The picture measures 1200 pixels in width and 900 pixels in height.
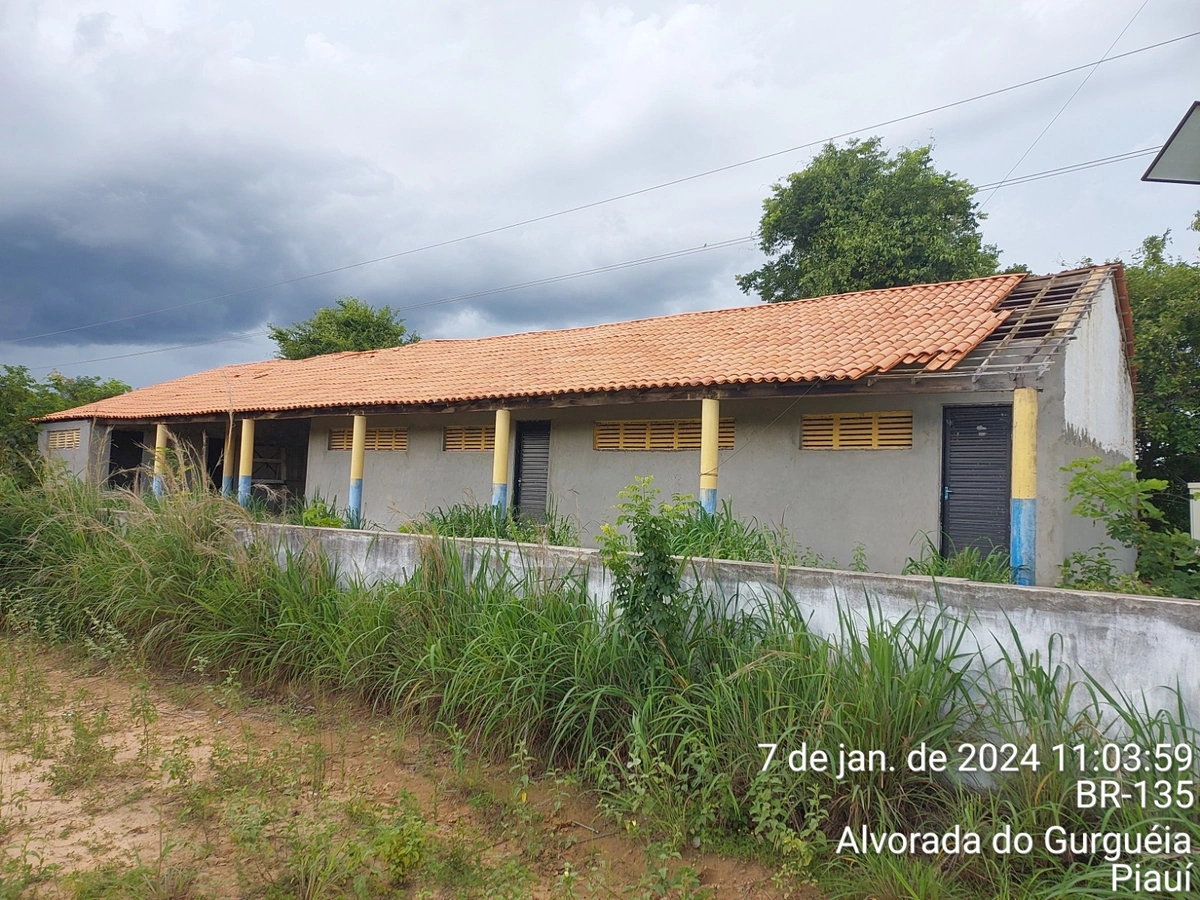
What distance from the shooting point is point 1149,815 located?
117 inches

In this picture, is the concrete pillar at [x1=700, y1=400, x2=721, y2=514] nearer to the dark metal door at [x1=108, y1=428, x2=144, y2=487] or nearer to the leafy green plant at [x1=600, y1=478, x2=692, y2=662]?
the leafy green plant at [x1=600, y1=478, x2=692, y2=662]

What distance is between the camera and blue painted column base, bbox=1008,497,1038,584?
6156mm

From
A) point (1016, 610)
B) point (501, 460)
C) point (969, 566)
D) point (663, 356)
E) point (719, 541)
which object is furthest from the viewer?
point (663, 356)

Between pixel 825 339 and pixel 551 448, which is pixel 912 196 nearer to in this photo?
pixel 825 339

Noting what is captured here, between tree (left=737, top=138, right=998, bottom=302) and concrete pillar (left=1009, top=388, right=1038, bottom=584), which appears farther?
tree (left=737, top=138, right=998, bottom=302)

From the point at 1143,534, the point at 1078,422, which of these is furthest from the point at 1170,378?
the point at 1143,534

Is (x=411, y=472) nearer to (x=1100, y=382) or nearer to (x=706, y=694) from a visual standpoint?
(x=706, y=694)

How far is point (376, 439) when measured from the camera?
1312cm

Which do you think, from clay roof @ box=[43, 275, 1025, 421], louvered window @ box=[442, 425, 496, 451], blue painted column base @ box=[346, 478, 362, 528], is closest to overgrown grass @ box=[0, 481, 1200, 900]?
clay roof @ box=[43, 275, 1025, 421]

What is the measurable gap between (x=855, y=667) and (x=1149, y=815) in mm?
1236

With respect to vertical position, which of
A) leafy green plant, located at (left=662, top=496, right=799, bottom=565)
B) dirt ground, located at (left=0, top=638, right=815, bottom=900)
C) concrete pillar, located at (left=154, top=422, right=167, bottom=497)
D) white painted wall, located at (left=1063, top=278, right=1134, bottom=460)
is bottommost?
dirt ground, located at (left=0, top=638, right=815, bottom=900)

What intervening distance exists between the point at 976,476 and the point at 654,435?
3.91 metres

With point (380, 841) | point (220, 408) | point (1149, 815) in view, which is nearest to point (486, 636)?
point (380, 841)

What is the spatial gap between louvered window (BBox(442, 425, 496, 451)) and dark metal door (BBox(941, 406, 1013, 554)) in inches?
252
